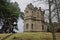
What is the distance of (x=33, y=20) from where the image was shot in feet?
158

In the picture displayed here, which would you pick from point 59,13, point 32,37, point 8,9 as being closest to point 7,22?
point 8,9

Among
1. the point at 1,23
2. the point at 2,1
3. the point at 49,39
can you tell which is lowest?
the point at 49,39

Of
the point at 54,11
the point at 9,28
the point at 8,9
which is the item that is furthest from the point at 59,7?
the point at 9,28

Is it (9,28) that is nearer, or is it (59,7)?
(59,7)

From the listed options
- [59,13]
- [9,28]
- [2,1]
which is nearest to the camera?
[59,13]

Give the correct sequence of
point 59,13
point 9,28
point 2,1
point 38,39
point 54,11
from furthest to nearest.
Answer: point 9,28 → point 2,1 → point 38,39 → point 59,13 → point 54,11

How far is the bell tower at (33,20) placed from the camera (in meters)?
46.9

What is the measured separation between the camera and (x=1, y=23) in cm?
4622

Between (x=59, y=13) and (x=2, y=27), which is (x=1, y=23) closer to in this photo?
(x=2, y=27)

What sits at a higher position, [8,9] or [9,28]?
[8,9]

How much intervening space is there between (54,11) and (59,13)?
1985mm

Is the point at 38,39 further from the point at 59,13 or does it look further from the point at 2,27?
the point at 2,27

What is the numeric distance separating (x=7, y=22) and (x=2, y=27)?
2.38 m

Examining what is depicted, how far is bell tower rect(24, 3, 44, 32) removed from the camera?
46875 mm
